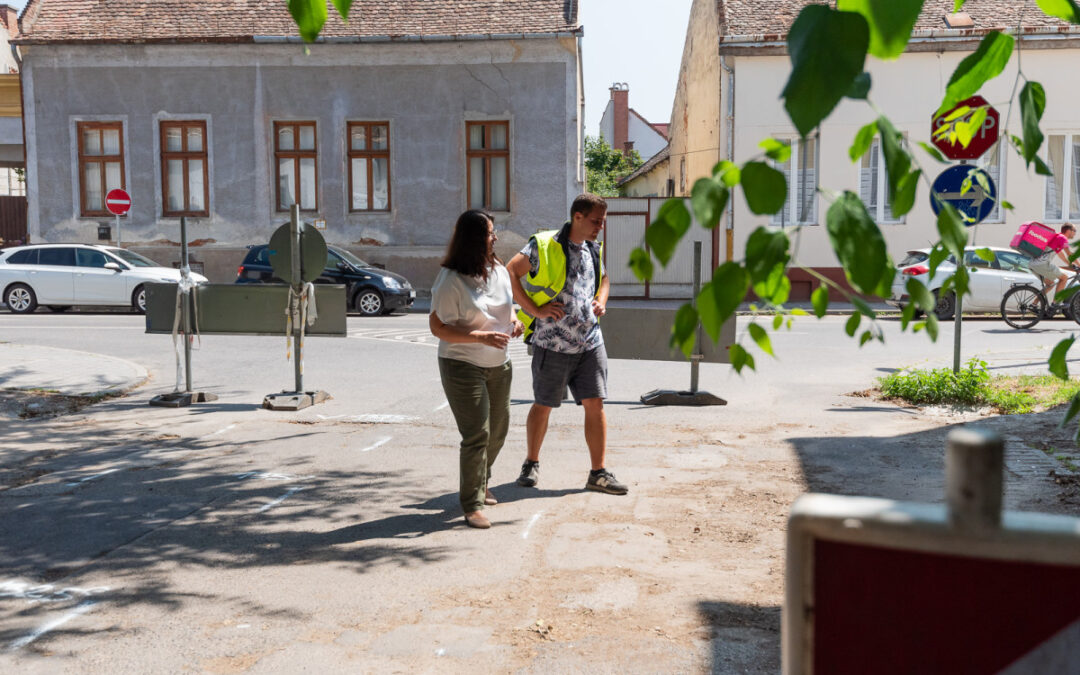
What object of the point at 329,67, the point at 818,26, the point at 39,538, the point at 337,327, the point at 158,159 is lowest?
the point at 39,538

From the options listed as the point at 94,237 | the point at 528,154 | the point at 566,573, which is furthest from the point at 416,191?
the point at 566,573

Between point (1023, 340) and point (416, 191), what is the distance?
1569 centimetres

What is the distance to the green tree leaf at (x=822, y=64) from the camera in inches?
47.6

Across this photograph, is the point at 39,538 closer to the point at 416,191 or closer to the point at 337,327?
the point at 337,327

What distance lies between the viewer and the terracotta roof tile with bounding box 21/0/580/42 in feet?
86.7

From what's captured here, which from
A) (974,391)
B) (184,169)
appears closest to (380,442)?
(974,391)

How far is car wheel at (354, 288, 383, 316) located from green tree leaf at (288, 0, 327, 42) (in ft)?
65.3

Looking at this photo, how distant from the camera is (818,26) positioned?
1.21 metres

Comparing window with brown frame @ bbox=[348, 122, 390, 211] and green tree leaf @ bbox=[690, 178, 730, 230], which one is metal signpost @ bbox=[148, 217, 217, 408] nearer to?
green tree leaf @ bbox=[690, 178, 730, 230]

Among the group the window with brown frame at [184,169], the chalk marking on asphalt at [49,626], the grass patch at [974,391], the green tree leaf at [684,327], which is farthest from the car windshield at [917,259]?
the window with brown frame at [184,169]

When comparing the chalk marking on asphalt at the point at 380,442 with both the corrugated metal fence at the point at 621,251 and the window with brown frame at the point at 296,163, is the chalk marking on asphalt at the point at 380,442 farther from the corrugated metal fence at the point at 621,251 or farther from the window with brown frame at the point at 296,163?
the window with brown frame at the point at 296,163

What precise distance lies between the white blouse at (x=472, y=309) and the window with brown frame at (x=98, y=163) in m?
24.2

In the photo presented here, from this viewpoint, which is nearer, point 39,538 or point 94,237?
point 39,538

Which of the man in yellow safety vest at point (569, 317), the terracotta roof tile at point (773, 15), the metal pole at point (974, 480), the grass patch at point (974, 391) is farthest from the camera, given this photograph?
the terracotta roof tile at point (773, 15)
